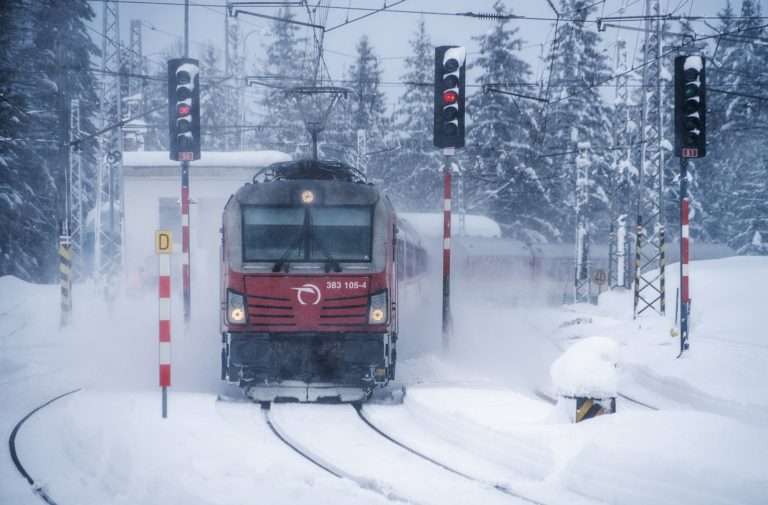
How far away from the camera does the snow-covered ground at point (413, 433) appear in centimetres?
665

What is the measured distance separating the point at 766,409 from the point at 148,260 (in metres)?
23.9

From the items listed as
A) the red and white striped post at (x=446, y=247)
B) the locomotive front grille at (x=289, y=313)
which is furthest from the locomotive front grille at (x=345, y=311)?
the red and white striped post at (x=446, y=247)

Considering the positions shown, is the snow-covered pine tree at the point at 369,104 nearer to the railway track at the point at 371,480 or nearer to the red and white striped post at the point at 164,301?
the red and white striped post at the point at 164,301

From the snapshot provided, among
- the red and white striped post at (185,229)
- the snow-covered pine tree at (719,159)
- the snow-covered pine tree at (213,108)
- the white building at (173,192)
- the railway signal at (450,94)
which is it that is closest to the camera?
the railway signal at (450,94)

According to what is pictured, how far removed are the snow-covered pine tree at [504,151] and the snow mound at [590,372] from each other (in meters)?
37.0

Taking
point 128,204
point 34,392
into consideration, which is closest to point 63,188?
point 34,392

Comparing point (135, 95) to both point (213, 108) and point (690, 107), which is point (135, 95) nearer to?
point (690, 107)

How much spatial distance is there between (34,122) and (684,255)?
29434 millimetres

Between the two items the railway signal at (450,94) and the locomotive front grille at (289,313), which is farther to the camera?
the railway signal at (450,94)

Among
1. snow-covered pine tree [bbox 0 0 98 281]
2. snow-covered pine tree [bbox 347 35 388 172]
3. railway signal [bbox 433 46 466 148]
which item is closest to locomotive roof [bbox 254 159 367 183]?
railway signal [bbox 433 46 466 148]

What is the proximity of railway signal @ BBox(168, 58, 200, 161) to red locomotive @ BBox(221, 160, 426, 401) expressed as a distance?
3.03 m

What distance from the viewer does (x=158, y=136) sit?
65.2 meters

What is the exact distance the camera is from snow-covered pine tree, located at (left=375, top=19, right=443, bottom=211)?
5503cm

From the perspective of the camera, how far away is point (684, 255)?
1437 cm
